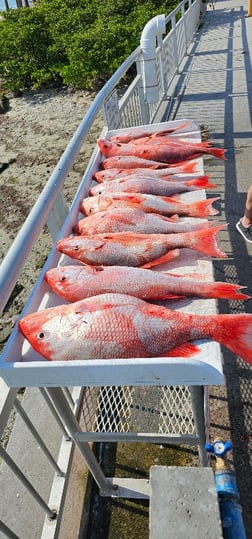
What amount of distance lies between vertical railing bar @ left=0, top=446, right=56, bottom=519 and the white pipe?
6.33 m

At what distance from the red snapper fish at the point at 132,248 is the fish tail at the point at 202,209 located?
338 millimetres

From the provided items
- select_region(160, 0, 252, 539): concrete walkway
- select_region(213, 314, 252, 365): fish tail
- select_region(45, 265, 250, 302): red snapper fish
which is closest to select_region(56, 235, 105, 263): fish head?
select_region(45, 265, 250, 302): red snapper fish

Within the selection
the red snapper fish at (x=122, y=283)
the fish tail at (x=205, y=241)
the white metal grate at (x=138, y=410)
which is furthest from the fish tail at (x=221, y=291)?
the white metal grate at (x=138, y=410)

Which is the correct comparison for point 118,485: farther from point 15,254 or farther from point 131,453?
point 15,254

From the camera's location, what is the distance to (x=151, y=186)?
3.17m

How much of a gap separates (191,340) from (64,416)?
98cm

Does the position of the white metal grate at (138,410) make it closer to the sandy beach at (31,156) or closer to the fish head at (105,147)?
the fish head at (105,147)

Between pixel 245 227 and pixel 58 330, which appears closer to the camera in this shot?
pixel 58 330

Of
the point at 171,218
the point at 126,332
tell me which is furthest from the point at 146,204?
the point at 126,332

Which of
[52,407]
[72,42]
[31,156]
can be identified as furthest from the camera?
→ [72,42]

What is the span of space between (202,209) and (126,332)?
52.0 inches

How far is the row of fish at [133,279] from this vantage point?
1837 mm

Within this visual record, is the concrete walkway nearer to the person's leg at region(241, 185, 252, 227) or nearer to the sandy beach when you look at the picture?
the person's leg at region(241, 185, 252, 227)

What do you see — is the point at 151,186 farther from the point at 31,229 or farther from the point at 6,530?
the point at 6,530
